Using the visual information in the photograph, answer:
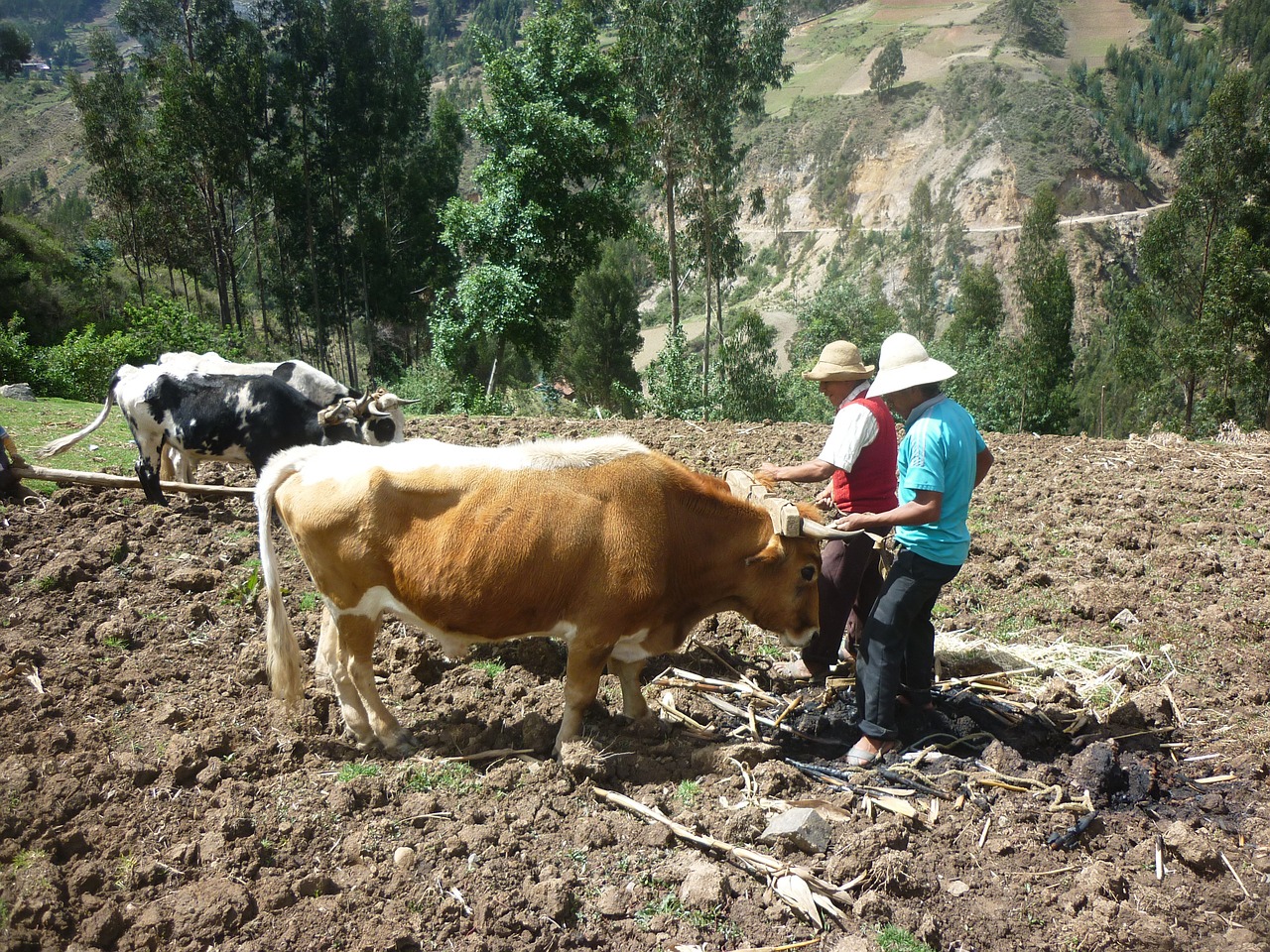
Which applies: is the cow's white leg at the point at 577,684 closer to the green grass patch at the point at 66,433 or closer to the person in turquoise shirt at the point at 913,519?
the person in turquoise shirt at the point at 913,519

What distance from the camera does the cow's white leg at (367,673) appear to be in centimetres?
534

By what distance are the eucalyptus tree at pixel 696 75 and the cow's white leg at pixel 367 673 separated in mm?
22568

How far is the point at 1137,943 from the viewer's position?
153 inches

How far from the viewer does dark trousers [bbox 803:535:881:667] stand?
19.2 ft

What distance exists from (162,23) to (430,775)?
161 ft

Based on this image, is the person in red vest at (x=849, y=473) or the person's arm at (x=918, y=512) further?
the person in red vest at (x=849, y=473)

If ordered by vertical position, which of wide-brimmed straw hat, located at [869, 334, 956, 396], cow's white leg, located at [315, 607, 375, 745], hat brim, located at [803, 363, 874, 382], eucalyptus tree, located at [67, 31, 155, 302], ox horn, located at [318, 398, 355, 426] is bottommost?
cow's white leg, located at [315, 607, 375, 745]

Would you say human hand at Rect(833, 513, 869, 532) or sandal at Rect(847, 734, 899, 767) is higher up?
human hand at Rect(833, 513, 869, 532)

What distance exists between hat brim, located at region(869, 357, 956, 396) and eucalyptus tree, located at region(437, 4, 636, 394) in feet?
73.2

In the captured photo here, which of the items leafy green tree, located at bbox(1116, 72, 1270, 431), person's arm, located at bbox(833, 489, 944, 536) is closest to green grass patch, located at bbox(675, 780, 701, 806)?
person's arm, located at bbox(833, 489, 944, 536)

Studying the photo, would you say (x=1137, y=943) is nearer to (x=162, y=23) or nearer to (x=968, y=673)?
(x=968, y=673)

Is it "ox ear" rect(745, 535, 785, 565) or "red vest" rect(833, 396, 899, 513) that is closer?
"ox ear" rect(745, 535, 785, 565)

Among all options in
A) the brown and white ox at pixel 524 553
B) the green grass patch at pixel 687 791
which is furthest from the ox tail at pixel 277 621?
the green grass patch at pixel 687 791

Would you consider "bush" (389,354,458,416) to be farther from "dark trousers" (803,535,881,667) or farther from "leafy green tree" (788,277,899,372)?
"dark trousers" (803,535,881,667)
